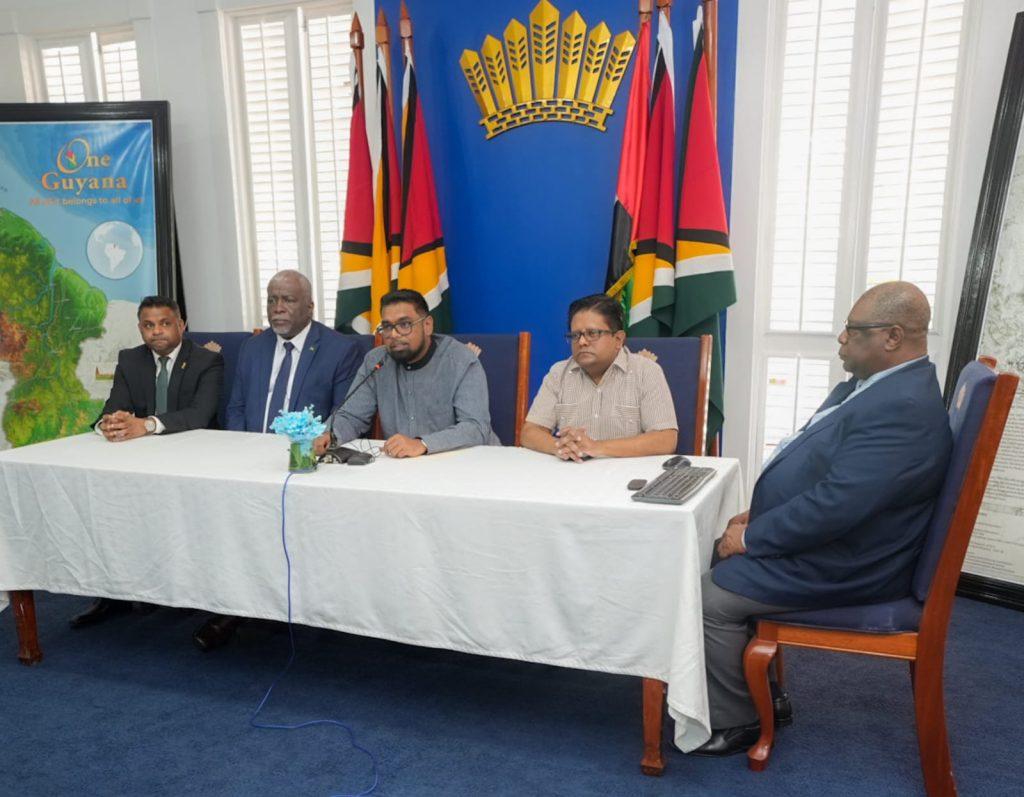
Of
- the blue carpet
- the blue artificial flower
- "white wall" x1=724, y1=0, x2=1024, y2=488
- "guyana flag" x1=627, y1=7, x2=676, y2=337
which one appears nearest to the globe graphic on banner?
the blue carpet

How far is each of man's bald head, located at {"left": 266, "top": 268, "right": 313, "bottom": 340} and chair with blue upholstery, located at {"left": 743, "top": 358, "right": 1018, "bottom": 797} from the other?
77.9 inches

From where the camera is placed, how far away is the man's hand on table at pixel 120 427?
2.46 meters

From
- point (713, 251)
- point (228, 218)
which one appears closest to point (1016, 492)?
point (713, 251)

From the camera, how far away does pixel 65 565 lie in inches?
85.5

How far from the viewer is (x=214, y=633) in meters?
2.38

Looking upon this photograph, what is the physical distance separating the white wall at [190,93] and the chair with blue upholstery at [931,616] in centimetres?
326

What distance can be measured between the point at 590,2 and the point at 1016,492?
2.49m

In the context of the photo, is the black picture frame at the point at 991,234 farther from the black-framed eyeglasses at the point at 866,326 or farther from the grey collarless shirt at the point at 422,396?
the grey collarless shirt at the point at 422,396

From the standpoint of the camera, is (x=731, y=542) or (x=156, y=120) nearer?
(x=731, y=542)

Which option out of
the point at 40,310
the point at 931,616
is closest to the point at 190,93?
the point at 40,310

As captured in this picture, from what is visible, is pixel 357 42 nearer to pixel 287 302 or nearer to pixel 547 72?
pixel 547 72

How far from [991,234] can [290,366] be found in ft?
8.46

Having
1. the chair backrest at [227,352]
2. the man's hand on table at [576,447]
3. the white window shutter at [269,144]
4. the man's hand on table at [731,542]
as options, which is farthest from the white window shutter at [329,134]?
the man's hand on table at [731,542]

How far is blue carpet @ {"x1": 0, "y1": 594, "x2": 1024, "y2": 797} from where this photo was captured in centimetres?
171
